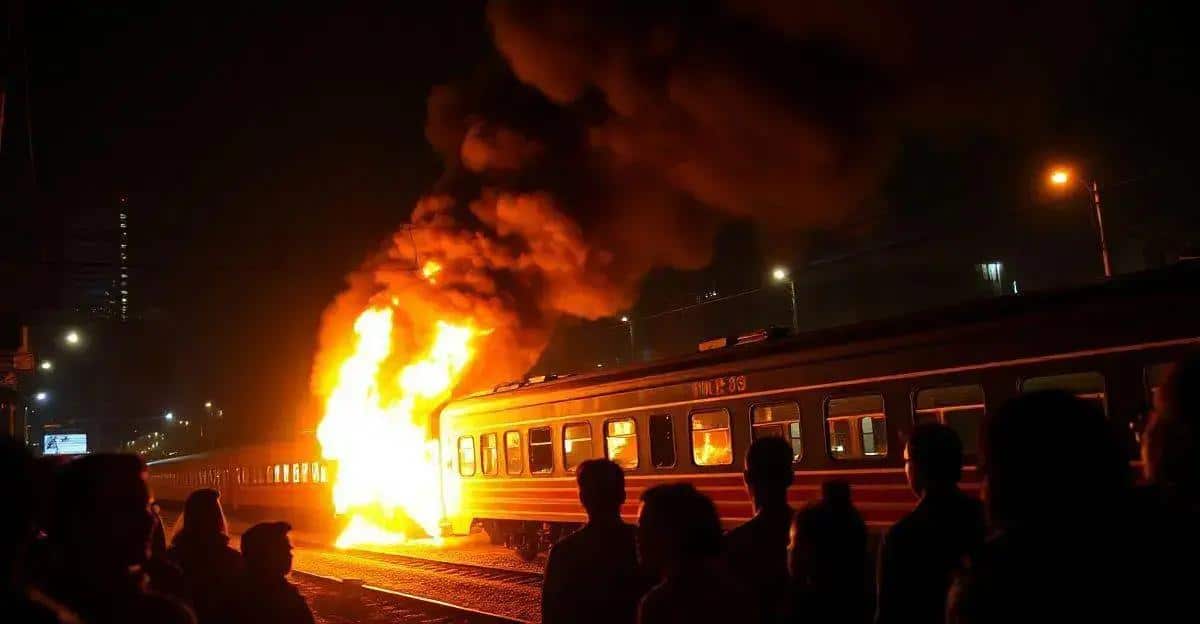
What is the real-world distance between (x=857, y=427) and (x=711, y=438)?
8.09 feet

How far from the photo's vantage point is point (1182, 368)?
2.44 m

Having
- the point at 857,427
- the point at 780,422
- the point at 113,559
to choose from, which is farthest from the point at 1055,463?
the point at 780,422

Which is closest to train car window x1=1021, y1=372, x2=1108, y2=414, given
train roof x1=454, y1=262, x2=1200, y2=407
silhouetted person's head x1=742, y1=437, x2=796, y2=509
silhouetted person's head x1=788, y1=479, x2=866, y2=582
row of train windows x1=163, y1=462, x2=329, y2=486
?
train roof x1=454, y1=262, x2=1200, y2=407

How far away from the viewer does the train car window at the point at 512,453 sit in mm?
17516

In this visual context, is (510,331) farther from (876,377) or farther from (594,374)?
(876,377)

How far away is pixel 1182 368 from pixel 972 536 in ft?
4.79

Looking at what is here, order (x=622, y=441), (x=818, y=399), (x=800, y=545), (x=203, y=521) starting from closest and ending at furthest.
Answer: (x=800, y=545) < (x=203, y=521) < (x=818, y=399) < (x=622, y=441)

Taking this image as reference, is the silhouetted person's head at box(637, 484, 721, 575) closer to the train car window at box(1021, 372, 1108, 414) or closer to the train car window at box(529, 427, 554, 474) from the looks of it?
the train car window at box(1021, 372, 1108, 414)

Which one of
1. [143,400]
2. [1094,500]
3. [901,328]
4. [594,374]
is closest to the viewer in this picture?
[1094,500]

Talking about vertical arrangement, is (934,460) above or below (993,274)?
below

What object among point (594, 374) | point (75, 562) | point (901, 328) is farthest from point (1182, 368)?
point (594, 374)

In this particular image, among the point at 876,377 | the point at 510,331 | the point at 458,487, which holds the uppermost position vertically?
the point at 510,331

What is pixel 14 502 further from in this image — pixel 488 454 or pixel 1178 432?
pixel 488 454

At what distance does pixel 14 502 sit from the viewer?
2.25 meters
